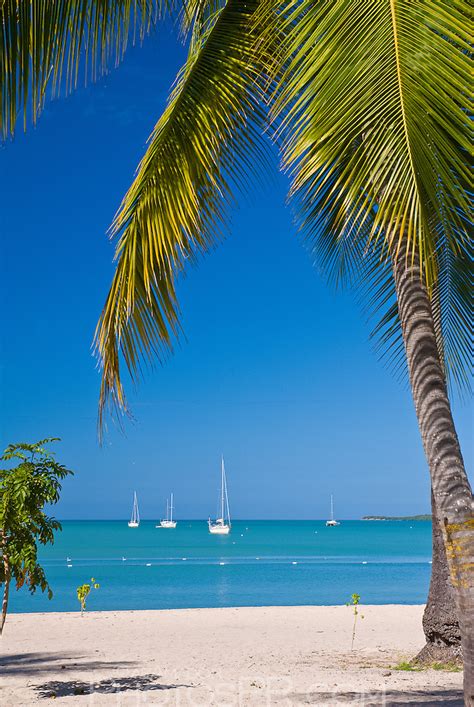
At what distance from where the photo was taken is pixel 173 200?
487 centimetres

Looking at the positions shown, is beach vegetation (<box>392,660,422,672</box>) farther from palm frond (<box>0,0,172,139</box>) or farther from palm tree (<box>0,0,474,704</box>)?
palm frond (<box>0,0,172,139</box>)

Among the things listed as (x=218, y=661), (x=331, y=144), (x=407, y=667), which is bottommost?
(x=218, y=661)

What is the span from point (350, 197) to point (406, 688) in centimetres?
650

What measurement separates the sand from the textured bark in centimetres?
33

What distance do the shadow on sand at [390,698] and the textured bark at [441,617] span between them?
130cm

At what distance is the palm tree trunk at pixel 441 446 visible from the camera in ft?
11.0

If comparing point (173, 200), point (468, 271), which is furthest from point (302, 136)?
point (468, 271)

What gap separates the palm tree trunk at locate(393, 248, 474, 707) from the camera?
335 centimetres

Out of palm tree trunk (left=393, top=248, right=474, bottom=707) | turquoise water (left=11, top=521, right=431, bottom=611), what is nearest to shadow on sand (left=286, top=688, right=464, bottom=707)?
palm tree trunk (left=393, top=248, right=474, bottom=707)

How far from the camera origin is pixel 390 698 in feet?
24.2

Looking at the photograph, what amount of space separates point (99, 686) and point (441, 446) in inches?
250

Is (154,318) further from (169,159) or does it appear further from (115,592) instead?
(115,592)

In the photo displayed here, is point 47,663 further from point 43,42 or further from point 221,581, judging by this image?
point 221,581

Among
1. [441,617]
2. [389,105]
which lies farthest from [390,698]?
[389,105]
